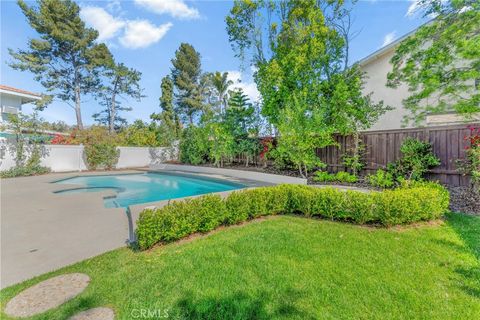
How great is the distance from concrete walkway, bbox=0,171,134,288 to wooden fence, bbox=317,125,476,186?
818 centimetres

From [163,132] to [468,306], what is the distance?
19887 millimetres

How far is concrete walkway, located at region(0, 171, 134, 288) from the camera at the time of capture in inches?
127

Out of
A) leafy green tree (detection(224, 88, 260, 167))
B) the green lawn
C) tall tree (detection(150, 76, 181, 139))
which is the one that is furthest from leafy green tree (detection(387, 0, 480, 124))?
tall tree (detection(150, 76, 181, 139))

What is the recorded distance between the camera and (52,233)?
4.32m

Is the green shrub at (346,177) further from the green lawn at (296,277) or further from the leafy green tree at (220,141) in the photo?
the leafy green tree at (220,141)

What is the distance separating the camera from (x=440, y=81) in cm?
607

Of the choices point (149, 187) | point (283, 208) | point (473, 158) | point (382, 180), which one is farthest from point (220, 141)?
point (473, 158)

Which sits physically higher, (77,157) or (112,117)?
(112,117)

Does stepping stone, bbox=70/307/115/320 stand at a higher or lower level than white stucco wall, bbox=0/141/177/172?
lower

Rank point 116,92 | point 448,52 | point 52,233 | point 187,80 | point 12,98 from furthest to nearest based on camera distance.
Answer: point 187,80
point 116,92
point 12,98
point 448,52
point 52,233

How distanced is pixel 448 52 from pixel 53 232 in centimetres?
998

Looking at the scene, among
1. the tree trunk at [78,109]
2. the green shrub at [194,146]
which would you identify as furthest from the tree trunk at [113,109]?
the green shrub at [194,146]

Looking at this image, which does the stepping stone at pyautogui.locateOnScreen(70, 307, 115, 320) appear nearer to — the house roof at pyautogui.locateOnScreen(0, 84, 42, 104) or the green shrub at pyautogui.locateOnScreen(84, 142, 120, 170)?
the green shrub at pyautogui.locateOnScreen(84, 142, 120, 170)

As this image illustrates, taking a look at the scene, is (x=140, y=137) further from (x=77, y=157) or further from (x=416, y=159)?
(x=416, y=159)
